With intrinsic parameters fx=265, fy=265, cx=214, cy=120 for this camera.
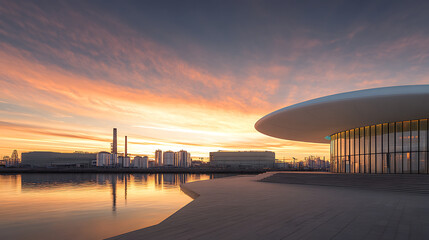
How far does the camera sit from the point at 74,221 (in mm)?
10984

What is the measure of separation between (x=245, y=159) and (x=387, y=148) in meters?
139

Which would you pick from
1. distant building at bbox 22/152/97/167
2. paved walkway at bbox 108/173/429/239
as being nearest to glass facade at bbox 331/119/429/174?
paved walkway at bbox 108/173/429/239

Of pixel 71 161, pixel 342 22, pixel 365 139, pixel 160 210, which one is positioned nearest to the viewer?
pixel 160 210

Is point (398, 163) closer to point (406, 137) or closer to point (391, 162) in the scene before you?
point (391, 162)

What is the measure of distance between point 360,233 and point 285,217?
2290 mm

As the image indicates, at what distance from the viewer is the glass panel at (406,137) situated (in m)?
25.5

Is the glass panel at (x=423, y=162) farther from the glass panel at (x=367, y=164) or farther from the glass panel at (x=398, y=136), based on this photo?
the glass panel at (x=367, y=164)

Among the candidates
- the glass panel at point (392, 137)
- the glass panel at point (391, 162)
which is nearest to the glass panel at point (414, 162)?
the glass panel at point (391, 162)

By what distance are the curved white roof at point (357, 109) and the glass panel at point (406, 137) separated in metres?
1.54

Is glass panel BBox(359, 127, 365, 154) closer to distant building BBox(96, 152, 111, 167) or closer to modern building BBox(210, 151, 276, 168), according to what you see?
modern building BBox(210, 151, 276, 168)

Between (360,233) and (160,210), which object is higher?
(360,233)

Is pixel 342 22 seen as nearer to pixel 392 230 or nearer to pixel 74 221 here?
pixel 392 230

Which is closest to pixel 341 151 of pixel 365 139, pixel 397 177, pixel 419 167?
pixel 365 139

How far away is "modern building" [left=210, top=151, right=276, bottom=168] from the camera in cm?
16188
